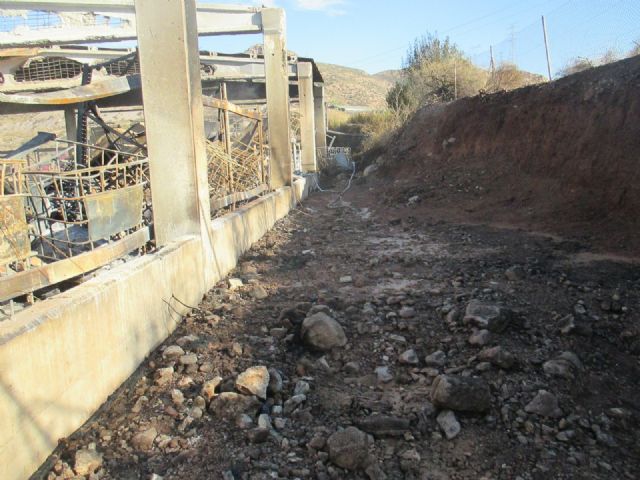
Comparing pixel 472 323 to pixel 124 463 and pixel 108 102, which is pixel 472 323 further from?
pixel 108 102

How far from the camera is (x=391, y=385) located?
3.60 metres

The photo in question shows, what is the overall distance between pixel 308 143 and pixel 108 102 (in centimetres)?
1213

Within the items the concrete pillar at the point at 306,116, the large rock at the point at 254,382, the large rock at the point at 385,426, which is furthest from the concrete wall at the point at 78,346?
the concrete pillar at the point at 306,116

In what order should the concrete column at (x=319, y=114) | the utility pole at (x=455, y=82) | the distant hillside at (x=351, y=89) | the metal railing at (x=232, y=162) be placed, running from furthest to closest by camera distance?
the distant hillside at (x=351, y=89) < the concrete column at (x=319, y=114) < the utility pole at (x=455, y=82) < the metal railing at (x=232, y=162)

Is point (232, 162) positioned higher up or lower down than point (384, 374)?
higher up

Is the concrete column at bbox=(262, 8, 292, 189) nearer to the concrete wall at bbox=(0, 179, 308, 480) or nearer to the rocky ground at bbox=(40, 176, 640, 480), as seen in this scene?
the rocky ground at bbox=(40, 176, 640, 480)

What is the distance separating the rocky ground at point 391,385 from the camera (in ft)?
9.11

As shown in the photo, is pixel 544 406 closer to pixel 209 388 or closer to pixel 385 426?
pixel 385 426

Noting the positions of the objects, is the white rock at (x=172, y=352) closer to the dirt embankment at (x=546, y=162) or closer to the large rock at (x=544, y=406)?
the large rock at (x=544, y=406)

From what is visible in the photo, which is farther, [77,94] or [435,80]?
[435,80]

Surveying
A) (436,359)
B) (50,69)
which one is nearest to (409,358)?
(436,359)

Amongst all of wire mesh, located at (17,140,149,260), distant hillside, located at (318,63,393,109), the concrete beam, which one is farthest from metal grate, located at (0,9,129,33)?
distant hillside, located at (318,63,393,109)

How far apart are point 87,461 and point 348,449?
1.29 meters

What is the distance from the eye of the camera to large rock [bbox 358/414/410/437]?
3.00 m
